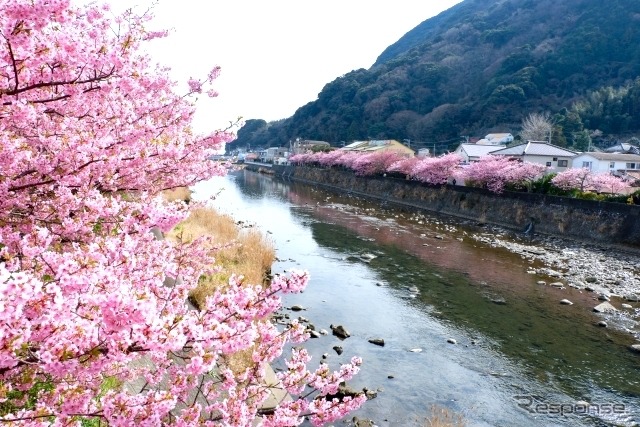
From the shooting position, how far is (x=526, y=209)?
1313 inches

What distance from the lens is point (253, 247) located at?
17.6 meters

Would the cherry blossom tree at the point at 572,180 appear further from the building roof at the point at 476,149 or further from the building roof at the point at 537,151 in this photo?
the building roof at the point at 476,149

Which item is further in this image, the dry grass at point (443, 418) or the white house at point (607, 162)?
the white house at point (607, 162)

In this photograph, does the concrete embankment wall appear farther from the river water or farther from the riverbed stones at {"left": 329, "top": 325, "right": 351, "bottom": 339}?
the riverbed stones at {"left": 329, "top": 325, "right": 351, "bottom": 339}

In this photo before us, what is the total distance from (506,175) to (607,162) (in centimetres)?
1696

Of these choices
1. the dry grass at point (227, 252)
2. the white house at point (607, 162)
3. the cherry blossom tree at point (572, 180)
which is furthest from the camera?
the white house at point (607, 162)

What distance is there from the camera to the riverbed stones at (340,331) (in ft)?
41.8

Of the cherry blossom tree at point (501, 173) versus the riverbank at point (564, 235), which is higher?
the cherry blossom tree at point (501, 173)

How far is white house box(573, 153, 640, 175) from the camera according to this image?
145ft

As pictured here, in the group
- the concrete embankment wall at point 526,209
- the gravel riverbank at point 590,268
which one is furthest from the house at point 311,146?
the gravel riverbank at point 590,268

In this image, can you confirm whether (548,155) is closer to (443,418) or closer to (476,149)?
(476,149)

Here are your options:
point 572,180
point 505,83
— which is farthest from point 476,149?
point 505,83

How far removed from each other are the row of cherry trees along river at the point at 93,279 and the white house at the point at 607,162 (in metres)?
48.6

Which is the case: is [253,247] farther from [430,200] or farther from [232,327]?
[430,200]
